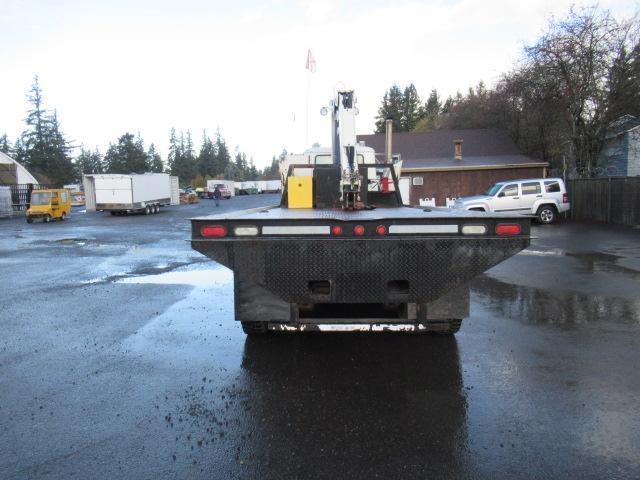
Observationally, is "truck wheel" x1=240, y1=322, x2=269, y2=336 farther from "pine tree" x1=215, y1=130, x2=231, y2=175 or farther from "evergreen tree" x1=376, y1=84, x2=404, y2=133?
"pine tree" x1=215, y1=130, x2=231, y2=175

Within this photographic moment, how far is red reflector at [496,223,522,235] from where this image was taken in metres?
4.20

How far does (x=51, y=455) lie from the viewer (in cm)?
332

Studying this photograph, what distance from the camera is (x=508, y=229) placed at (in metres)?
4.21

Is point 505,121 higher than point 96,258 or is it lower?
higher

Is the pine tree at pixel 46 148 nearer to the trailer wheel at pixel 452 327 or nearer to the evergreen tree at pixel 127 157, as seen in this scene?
the evergreen tree at pixel 127 157

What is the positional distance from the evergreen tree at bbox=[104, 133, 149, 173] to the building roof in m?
52.4

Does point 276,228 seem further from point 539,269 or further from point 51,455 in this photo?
point 539,269

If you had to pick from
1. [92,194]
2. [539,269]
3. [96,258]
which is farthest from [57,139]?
[539,269]

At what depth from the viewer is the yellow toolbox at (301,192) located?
24.3 feet

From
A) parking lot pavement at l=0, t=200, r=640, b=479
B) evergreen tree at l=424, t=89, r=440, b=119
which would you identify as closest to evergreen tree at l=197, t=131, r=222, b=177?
evergreen tree at l=424, t=89, r=440, b=119

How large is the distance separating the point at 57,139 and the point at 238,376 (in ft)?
229

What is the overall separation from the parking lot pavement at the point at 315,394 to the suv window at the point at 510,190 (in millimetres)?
13094

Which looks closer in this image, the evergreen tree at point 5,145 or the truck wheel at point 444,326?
the truck wheel at point 444,326

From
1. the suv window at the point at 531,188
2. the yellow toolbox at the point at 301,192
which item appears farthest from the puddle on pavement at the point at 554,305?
the suv window at the point at 531,188
